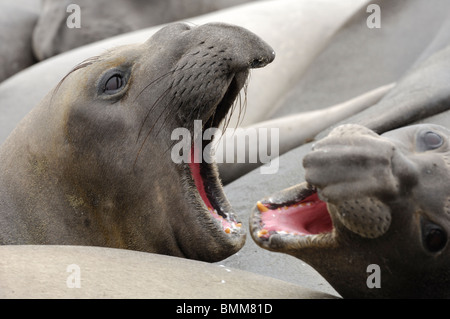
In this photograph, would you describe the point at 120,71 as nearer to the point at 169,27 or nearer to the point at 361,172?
the point at 169,27

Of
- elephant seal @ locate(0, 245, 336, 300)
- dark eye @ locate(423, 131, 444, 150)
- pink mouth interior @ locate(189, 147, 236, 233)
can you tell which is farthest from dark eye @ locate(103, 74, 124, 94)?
dark eye @ locate(423, 131, 444, 150)

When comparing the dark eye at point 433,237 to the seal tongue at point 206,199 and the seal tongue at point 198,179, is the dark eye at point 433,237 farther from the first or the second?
the seal tongue at point 198,179

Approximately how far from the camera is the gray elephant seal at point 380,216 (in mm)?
2412

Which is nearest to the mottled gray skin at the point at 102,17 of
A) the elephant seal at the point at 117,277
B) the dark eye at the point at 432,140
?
the elephant seal at the point at 117,277

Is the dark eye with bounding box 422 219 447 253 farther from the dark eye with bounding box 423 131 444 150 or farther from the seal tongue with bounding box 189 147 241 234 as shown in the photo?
the seal tongue with bounding box 189 147 241 234

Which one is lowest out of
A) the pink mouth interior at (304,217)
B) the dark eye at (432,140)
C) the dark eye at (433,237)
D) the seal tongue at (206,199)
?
the seal tongue at (206,199)

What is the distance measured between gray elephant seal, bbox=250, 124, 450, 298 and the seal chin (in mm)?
58

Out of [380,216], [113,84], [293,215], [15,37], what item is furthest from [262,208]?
[15,37]

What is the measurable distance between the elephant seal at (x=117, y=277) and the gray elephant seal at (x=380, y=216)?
5.6 inches

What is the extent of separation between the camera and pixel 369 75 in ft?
19.1

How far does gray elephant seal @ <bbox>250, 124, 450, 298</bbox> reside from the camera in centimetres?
241

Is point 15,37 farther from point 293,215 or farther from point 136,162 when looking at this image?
point 293,215

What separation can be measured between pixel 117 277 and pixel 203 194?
83 centimetres
